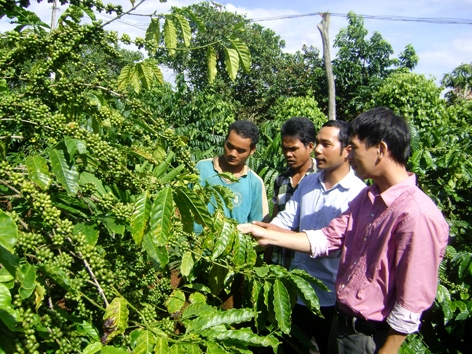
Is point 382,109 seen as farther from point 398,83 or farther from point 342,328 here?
point 398,83

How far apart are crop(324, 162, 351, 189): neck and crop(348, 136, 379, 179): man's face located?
2.18 ft

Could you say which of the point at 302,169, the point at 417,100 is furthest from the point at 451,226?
the point at 417,100

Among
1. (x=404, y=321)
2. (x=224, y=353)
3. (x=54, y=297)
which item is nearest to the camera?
(x=224, y=353)

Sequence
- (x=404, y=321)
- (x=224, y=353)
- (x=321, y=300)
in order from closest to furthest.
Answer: (x=224, y=353)
(x=404, y=321)
(x=321, y=300)

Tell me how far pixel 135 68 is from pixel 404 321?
4.55 feet

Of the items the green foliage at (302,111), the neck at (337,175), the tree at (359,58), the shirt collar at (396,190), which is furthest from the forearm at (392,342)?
the tree at (359,58)

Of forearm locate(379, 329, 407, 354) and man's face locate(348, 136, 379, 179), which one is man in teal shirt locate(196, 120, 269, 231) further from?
forearm locate(379, 329, 407, 354)

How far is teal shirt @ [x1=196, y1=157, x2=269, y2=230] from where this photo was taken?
295 cm

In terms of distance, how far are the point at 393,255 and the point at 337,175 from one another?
2.74 ft

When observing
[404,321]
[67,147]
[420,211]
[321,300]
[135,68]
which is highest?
[135,68]

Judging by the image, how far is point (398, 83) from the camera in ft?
25.8

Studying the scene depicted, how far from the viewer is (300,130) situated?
2.84 meters

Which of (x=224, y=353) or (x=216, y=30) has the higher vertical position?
(x=216, y=30)

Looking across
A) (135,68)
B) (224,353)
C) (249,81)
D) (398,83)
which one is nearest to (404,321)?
(224,353)
